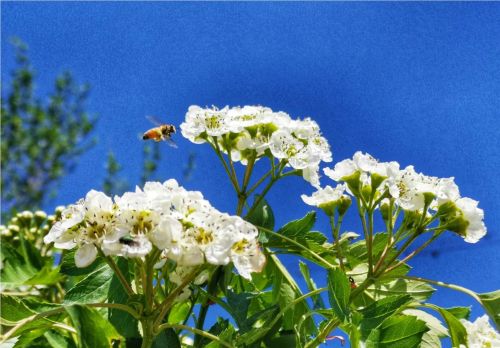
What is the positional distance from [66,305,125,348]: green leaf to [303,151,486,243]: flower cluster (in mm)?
685

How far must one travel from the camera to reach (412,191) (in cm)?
145

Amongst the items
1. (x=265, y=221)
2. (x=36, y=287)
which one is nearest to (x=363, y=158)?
(x=265, y=221)

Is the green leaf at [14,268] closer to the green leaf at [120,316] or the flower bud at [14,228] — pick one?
the flower bud at [14,228]

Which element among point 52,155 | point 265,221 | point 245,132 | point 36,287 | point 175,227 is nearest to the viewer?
point 175,227

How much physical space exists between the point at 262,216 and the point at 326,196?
177mm

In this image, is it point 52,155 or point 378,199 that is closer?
point 378,199

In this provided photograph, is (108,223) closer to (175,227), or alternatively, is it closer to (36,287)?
(175,227)

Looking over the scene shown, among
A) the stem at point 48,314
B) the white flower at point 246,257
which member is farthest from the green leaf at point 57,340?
the white flower at point 246,257

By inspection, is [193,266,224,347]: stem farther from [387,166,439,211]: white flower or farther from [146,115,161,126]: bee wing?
[146,115,161,126]: bee wing

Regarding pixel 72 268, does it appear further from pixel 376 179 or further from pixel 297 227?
pixel 376 179

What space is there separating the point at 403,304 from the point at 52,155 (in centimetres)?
857

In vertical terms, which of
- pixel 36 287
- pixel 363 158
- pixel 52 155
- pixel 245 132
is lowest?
pixel 36 287

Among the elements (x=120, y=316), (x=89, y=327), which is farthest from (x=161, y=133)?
(x=89, y=327)

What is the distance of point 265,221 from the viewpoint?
5.32 ft
